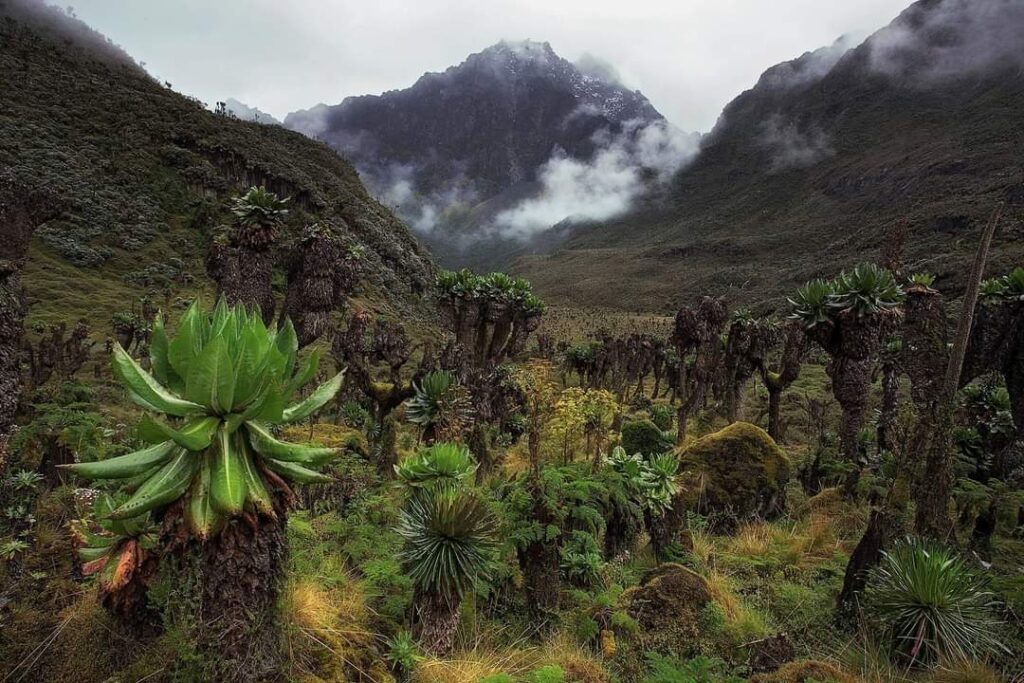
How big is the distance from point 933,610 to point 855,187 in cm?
14689

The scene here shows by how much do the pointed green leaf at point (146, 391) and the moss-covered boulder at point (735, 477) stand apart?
9.75m

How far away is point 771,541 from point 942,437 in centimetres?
417

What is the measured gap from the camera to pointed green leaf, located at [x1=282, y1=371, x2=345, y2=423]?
138 inches

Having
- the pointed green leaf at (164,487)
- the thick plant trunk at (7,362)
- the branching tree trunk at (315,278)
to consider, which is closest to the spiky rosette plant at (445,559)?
the pointed green leaf at (164,487)

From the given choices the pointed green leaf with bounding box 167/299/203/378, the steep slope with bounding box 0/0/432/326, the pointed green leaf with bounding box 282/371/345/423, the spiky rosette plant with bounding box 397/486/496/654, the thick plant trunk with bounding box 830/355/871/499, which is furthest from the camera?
the steep slope with bounding box 0/0/432/326

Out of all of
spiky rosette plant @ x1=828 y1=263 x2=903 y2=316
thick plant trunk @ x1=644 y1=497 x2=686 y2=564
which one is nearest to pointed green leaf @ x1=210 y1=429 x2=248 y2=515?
thick plant trunk @ x1=644 y1=497 x2=686 y2=564

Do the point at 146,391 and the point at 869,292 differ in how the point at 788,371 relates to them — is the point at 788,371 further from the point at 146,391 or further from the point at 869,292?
the point at 146,391

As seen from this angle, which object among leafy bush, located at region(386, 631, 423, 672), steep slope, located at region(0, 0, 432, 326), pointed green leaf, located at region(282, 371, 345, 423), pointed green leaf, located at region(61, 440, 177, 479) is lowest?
leafy bush, located at region(386, 631, 423, 672)

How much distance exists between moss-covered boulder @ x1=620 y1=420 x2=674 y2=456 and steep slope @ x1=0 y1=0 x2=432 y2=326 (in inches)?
1391

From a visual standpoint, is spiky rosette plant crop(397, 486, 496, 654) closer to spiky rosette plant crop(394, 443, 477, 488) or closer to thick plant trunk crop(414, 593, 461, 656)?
thick plant trunk crop(414, 593, 461, 656)

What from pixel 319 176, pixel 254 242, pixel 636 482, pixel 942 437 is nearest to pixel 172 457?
pixel 636 482

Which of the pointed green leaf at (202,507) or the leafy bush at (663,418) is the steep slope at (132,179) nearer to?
the leafy bush at (663,418)

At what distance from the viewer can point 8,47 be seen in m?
61.3

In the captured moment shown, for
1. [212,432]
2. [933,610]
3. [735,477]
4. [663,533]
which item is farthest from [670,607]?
[735,477]
